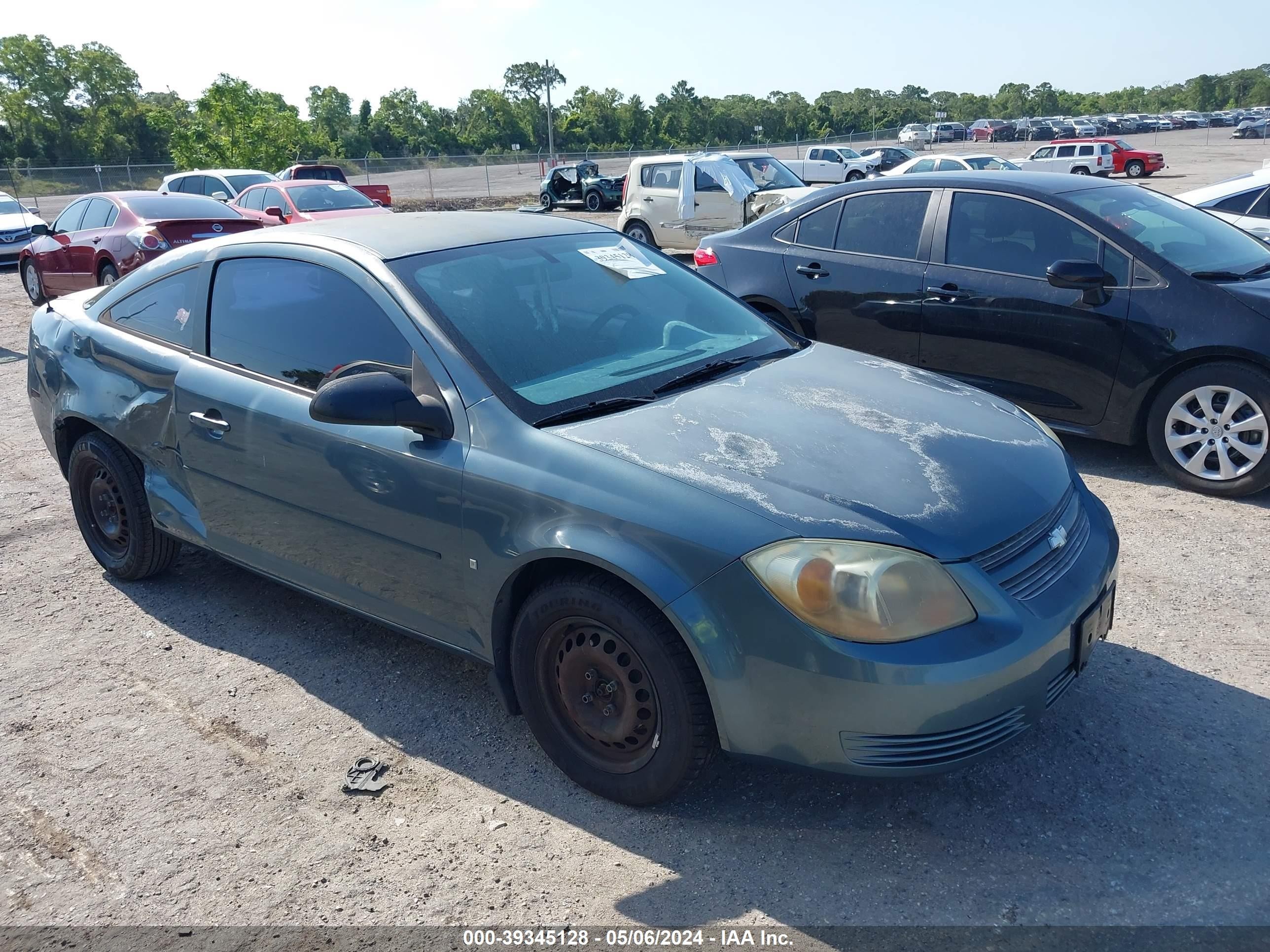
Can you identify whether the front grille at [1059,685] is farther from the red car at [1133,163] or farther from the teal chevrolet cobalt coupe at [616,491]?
the red car at [1133,163]

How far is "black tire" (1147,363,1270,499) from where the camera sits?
16.0ft

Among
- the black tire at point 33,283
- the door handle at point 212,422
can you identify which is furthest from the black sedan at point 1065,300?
the black tire at point 33,283

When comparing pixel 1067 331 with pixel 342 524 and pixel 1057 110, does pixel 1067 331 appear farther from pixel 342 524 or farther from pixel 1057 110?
pixel 1057 110

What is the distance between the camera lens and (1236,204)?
9484 millimetres

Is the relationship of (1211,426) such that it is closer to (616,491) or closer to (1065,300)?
(1065,300)

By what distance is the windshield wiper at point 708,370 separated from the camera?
10.7ft

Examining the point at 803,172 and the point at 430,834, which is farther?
the point at 803,172

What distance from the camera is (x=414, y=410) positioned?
2988mm

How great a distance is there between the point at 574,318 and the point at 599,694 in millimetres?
1336

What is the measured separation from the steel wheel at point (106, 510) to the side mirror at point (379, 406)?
6.43ft

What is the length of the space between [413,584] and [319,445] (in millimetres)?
582

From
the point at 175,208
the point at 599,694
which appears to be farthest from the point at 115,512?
the point at 175,208

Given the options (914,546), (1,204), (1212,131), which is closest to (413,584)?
(914,546)

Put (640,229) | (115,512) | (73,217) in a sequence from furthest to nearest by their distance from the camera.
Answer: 1. (640,229)
2. (73,217)
3. (115,512)
